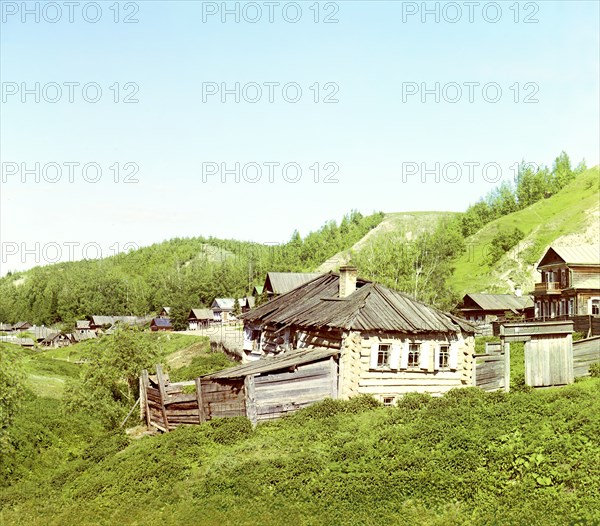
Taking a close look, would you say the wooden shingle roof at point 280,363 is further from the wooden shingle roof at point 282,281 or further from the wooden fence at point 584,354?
the wooden shingle roof at point 282,281

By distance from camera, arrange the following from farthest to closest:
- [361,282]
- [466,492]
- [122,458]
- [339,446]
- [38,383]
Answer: [38,383]
[361,282]
[122,458]
[339,446]
[466,492]

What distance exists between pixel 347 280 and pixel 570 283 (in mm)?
27247

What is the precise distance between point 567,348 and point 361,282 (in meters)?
12.2

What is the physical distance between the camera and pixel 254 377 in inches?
949

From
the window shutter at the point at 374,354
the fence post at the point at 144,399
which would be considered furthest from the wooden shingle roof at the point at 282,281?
the window shutter at the point at 374,354

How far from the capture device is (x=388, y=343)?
2686cm

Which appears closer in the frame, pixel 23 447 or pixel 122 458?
pixel 122 458

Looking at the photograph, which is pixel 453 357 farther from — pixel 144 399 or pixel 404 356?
pixel 144 399

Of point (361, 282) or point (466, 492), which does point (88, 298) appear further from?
point (466, 492)

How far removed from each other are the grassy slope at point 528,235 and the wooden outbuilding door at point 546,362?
67494 millimetres

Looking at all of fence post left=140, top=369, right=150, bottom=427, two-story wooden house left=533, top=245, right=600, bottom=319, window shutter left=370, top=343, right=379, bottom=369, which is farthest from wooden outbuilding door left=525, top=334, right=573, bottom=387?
two-story wooden house left=533, top=245, right=600, bottom=319

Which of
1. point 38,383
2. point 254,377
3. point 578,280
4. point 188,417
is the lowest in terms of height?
point 38,383

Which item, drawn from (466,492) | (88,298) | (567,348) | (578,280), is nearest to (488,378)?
(567,348)

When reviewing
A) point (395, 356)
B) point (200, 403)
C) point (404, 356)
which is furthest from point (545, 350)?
point (200, 403)
